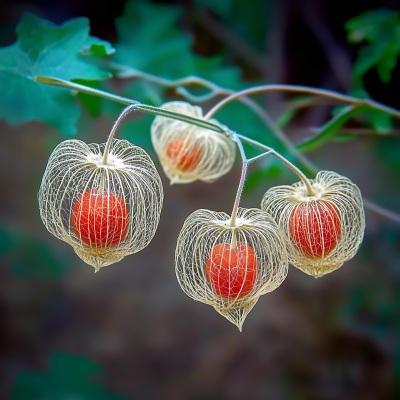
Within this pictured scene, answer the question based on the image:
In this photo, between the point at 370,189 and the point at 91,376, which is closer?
the point at 91,376

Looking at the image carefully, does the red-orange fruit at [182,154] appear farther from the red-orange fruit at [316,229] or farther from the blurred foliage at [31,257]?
the blurred foliage at [31,257]

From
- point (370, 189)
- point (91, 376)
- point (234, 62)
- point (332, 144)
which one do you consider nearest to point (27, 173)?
point (91, 376)

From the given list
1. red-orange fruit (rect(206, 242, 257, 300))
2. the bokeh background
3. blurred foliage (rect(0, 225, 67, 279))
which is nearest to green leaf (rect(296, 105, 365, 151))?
red-orange fruit (rect(206, 242, 257, 300))

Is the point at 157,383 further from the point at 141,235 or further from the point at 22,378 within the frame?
the point at 141,235

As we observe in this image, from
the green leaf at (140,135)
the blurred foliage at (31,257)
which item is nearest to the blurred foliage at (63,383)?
the blurred foliage at (31,257)

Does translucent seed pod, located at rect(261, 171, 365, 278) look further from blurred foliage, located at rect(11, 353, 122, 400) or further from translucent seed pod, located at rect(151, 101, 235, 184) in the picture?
blurred foliage, located at rect(11, 353, 122, 400)

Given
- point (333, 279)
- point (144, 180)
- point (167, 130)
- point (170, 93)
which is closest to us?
point (144, 180)
